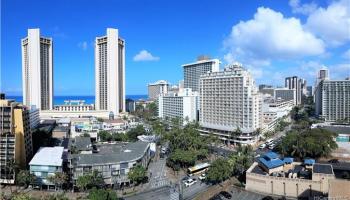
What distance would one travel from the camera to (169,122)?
2699 inches

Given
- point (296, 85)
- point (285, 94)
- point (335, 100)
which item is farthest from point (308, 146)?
point (296, 85)

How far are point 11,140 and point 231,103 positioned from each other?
1239 inches

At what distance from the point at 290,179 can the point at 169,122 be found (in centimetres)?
4414

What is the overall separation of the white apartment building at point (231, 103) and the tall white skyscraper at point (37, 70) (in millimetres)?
39918

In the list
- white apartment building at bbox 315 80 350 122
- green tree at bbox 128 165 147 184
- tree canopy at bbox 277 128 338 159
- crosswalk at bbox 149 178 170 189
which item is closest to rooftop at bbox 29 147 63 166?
green tree at bbox 128 165 147 184

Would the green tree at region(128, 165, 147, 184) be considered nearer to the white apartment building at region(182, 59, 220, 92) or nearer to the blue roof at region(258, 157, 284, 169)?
the blue roof at region(258, 157, 284, 169)

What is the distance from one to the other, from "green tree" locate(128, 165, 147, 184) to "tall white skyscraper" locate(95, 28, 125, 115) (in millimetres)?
50086

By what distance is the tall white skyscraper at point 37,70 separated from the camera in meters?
74.1

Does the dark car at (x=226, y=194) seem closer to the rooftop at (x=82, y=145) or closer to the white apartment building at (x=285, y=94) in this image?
the rooftop at (x=82, y=145)

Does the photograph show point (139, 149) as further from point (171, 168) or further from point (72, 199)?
point (72, 199)

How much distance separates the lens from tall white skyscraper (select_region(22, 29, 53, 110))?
243 feet

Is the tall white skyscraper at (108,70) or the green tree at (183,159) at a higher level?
the tall white skyscraper at (108,70)

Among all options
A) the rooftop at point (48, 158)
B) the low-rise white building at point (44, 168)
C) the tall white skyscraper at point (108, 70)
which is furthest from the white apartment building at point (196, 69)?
the low-rise white building at point (44, 168)

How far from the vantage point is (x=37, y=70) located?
74.4 m
